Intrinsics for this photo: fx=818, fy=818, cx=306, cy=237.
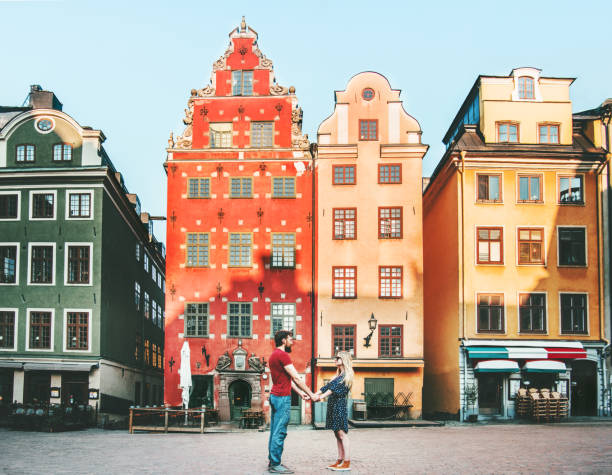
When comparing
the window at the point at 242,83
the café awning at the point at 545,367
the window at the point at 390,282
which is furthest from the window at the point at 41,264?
the café awning at the point at 545,367

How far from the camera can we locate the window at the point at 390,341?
38.7 metres

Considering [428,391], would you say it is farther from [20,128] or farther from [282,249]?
[20,128]

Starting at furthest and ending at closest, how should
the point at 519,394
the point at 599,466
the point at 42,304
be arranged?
the point at 42,304, the point at 519,394, the point at 599,466

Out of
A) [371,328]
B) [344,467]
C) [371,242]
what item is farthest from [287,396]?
[371,242]

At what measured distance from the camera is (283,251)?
39.8 meters

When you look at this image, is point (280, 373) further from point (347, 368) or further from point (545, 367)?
point (545, 367)

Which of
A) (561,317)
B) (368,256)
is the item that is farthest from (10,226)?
(561,317)

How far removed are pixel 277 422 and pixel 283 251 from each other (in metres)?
25.6

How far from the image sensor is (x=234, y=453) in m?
19.5

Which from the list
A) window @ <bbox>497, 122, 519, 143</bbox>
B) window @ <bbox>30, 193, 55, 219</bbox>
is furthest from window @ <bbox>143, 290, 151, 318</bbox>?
window @ <bbox>497, 122, 519, 143</bbox>

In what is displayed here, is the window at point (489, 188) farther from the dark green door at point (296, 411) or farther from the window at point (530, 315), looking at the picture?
the dark green door at point (296, 411)

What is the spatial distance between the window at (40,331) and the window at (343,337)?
44.5 feet

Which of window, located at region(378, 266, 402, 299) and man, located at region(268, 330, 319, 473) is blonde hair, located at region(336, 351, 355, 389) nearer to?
man, located at region(268, 330, 319, 473)

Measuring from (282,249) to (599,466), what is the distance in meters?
25.0
